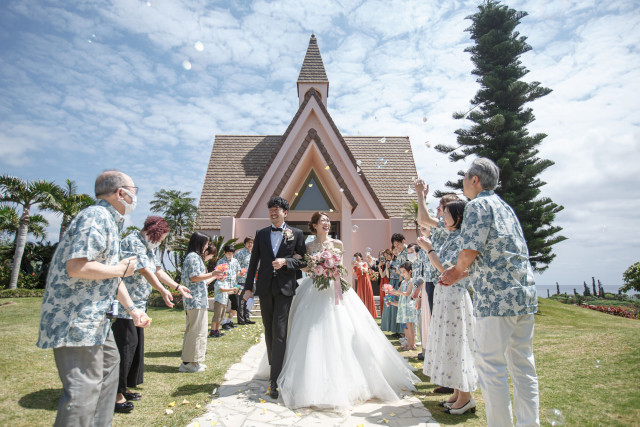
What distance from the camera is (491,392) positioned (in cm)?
287

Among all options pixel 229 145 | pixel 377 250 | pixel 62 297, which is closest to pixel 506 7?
pixel 377 250

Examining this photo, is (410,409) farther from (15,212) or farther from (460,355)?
(15,212)

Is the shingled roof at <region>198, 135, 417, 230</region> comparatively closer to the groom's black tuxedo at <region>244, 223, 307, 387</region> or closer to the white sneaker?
the white sneaker

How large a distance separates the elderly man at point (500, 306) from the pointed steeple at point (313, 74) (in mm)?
19096

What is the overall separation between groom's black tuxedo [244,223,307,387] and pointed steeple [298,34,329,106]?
1727cm

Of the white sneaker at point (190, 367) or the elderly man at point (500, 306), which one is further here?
the white sneaker at point (190, 367)

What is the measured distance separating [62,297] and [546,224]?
71.3 feet

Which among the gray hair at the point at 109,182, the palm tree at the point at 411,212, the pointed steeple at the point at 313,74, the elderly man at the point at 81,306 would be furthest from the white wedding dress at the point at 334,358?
the pointed steeple at the point at 313,74

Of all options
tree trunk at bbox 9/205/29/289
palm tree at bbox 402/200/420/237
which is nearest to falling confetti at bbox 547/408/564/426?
palm tree at bbox 402/200/420/237

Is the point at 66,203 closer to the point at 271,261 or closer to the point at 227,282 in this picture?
the point at 227,282

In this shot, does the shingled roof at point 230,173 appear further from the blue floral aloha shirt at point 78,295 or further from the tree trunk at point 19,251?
the blue floral aloha shirt at point 78,295

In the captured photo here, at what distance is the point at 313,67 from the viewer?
21.6 metres

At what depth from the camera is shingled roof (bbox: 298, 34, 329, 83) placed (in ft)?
69.0

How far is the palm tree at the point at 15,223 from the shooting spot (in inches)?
884
